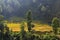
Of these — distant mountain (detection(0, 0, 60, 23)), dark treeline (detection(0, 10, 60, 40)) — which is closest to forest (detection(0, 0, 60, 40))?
distant mountain (detection(0, 0, 60, 23))

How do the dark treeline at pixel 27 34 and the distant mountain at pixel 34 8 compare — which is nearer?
the dark treeline at pixel 27 34

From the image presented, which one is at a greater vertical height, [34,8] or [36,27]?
[34,8]

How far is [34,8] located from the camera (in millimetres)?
13312

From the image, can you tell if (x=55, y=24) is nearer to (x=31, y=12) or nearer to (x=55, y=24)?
(x=55, y=24)

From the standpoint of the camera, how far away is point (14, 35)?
32.9ft

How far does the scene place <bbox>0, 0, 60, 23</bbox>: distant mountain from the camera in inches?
502

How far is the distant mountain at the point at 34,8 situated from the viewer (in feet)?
41.9

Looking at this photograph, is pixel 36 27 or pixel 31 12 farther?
pixel 31 12

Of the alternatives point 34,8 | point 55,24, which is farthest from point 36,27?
point 34,8

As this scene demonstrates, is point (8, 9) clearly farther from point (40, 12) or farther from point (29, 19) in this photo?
point (29, 19)

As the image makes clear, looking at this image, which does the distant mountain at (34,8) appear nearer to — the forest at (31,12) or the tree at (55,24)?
the forest at (31,12)

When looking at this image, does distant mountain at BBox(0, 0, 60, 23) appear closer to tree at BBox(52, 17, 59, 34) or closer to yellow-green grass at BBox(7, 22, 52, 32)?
yellow-green grass at BBox(7, 22, 52, 32)

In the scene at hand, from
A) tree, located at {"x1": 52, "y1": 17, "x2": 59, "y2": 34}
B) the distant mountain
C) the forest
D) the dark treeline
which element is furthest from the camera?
the distant mountain

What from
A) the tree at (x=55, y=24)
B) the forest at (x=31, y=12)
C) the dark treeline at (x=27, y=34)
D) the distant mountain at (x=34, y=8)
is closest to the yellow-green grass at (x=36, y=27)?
the forest at (x=31, y=12)
